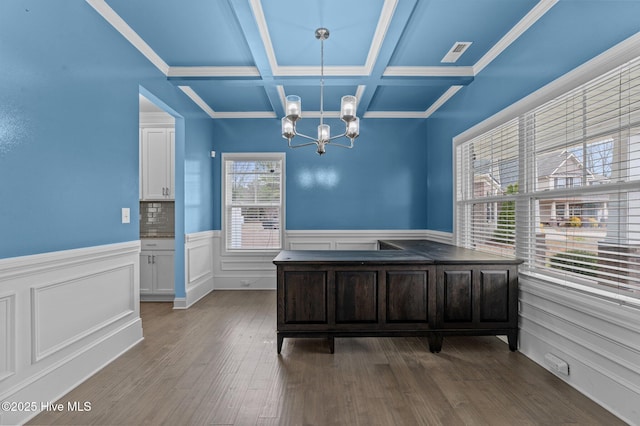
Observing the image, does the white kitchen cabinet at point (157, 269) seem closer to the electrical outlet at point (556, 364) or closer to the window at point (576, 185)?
the window at point (576, 185)

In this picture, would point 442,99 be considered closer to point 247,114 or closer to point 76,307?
point 247,114

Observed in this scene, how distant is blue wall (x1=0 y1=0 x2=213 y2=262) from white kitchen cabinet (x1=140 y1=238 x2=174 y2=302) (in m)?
1.55

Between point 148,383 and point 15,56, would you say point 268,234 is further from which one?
point 15,56

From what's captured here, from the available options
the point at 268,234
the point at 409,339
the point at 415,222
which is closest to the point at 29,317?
the point at 409,339

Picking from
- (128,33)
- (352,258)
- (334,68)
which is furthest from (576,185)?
(128,33)

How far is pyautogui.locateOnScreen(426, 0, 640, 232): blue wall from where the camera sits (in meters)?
2.02

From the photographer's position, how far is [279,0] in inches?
100

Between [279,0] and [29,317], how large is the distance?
107 inches

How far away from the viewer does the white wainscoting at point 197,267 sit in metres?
4.35

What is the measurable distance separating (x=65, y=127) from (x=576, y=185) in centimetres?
353

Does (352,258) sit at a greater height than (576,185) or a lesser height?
lesser

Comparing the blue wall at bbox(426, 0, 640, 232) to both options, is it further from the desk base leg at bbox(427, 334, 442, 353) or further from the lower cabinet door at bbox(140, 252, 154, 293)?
the lower cabinet door at bbox(140, 252, 154, 293)

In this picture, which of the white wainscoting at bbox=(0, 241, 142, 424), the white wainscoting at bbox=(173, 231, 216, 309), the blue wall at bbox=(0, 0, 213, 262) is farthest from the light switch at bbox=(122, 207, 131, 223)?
the white wainscoting at bbox=(173, 231, 216, 309)

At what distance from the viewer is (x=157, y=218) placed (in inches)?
187
